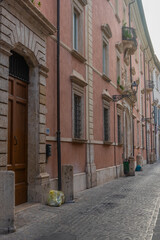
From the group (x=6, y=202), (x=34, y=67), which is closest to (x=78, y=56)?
(x=34, y=67)

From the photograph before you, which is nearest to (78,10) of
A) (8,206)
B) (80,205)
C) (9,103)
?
(9,103)

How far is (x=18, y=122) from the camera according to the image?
769cm

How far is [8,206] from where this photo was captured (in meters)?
5.28

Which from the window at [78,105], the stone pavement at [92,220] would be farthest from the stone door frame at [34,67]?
the window at [78,105]

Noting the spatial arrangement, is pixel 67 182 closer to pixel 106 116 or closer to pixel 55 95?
pixel 55 95

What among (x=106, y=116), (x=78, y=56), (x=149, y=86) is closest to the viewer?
(x=78, y=56)

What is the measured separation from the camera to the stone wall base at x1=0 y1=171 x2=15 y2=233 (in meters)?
5.25

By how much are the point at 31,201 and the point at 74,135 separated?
11.9 ft

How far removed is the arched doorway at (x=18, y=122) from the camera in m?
7.32

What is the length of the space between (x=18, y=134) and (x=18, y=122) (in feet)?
0.95

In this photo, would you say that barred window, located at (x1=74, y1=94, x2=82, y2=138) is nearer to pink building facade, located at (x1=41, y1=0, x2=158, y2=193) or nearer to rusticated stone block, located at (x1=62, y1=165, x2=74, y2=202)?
pink building facade, located at (x1=41, y1=0, x2=158, y2=193)

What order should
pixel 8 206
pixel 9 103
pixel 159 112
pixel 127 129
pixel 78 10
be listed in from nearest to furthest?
pixel 8 206 → pixel 9 103 → pixel 78 10 → pixel 127 129 → pixel 159 112

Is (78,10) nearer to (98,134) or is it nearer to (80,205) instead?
(98,134)

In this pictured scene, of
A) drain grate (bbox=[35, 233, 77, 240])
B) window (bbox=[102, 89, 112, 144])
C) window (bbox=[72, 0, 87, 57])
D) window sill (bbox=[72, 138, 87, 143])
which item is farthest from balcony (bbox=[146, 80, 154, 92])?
A: drain grate (bbox=[35, 233, 77, 240])
